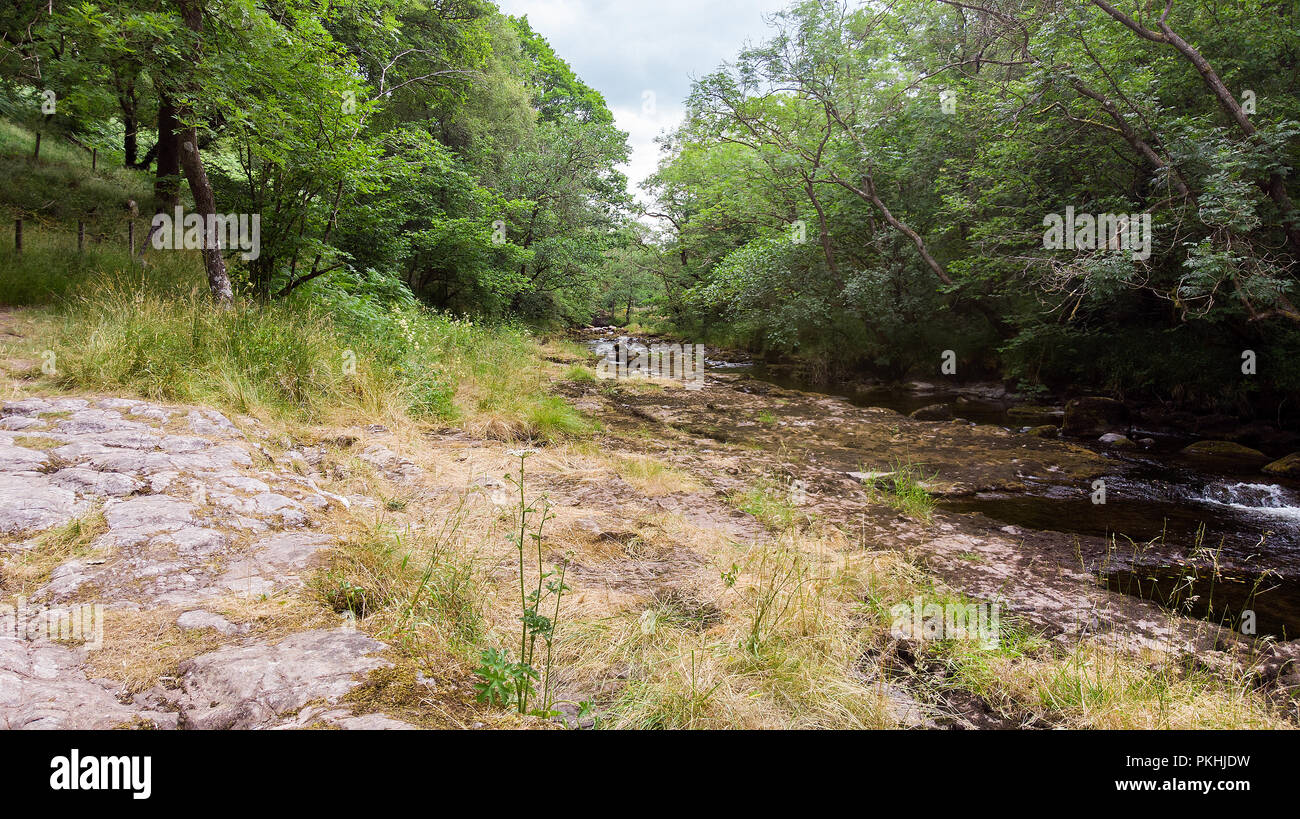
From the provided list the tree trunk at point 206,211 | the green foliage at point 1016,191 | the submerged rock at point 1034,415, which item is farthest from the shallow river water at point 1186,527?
the tree trunk at point 206,211

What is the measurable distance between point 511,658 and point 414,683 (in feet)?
1.89

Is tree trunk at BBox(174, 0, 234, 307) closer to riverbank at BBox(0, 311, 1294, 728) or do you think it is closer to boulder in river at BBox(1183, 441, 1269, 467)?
riverbank at BBox(0, 311, 1294, 728)

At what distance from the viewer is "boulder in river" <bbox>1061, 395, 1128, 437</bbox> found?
9.71 metres

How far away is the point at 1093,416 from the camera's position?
33.1ft

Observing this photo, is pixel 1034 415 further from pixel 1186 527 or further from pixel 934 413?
pixel 1186 527

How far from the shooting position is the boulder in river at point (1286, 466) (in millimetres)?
7176

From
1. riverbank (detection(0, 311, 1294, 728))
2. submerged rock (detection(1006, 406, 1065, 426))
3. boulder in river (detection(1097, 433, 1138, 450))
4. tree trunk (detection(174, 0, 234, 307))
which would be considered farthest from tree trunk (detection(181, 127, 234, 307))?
submerged rock (detection(1006, 406, 1065, 426))

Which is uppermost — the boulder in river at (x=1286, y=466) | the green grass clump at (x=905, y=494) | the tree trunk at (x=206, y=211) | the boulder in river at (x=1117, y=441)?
the tree trunk at (x=206, y=211)

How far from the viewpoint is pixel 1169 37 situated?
8.02 m

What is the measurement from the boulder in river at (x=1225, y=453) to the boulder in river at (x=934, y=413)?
3513 millimetres

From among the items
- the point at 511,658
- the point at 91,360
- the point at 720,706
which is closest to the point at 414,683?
the point at 511,658

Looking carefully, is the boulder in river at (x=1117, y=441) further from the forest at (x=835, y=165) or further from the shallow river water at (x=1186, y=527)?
the forest at (x=835, y=165)

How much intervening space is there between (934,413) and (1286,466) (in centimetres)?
496

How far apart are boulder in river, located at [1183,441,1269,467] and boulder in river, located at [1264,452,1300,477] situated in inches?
13.6
